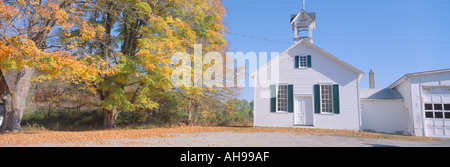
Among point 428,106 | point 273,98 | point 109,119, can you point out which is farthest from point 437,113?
point 109,119

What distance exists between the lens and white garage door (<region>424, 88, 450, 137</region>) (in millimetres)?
13781

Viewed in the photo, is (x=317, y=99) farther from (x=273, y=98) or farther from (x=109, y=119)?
(x=109, y=119)

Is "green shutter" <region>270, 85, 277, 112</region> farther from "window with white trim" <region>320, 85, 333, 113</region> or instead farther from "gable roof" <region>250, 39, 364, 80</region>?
"window with white trim" <region>320, 85, 333, 113</region>

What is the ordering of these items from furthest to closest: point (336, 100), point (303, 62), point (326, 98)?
point (303, 62) → point (326, 98) → point (336, 100)

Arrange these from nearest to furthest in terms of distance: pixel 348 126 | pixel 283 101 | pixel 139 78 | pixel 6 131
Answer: pixel 6 131 → pixel 139 78 → pixel 348 126 → pixel 283 101

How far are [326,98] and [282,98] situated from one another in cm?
252

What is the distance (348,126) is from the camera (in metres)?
15.4

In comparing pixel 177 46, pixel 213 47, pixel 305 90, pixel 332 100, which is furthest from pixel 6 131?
pixel 332 100

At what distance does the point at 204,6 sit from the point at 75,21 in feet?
25.5

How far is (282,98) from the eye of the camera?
651 inches

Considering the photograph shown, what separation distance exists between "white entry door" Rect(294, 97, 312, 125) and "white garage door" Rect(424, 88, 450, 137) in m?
5.73

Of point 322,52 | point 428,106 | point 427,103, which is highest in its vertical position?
point 322,52

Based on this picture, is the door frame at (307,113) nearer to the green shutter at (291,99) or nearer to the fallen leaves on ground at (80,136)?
the green shutter at (291,99)

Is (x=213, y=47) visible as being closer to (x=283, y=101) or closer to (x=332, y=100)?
(x=283, y=101)
